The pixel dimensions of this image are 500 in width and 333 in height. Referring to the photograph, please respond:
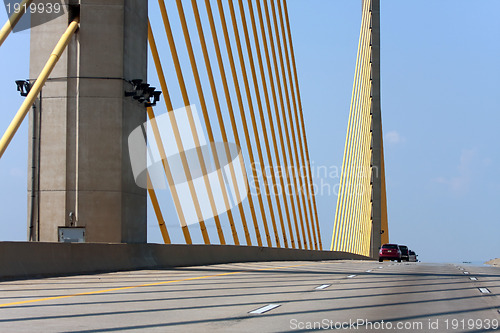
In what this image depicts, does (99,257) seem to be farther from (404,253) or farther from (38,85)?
(404,253)

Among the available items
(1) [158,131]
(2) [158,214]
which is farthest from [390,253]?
(2) [158,214]

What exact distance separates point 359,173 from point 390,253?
28.2 feet

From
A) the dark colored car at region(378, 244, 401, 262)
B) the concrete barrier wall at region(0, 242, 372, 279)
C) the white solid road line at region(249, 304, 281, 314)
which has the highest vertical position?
the dark colored car at region(378, 244, 401, 262)

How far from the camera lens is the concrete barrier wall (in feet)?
52.0

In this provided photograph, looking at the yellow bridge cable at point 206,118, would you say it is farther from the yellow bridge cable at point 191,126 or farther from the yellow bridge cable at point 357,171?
the yellow bridge cable at point 357,171

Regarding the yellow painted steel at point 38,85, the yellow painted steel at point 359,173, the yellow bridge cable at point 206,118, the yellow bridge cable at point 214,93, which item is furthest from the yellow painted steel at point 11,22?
the yellow painted steel at point 359,173

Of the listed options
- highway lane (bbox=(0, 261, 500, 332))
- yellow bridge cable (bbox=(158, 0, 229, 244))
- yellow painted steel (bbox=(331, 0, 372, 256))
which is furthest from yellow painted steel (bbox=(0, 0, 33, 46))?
yellow painted steel (bbox=(331, 0, 372, 256))

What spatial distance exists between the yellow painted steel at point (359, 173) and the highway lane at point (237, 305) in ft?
119

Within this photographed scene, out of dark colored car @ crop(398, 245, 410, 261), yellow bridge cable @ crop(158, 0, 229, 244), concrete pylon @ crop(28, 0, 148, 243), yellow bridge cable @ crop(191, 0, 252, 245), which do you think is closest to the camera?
concrete pylon @ crop(28, 0, 148, 243)

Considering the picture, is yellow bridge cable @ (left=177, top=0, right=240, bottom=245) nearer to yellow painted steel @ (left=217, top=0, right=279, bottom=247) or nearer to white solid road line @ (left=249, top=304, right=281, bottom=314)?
yellow painted steel @ (left=217, top=0, right=279, bottom=247)

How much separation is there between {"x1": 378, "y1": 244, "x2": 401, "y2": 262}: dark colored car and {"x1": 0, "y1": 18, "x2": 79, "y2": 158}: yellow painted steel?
36140 mm

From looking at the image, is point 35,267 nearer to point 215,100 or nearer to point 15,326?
point 15,326

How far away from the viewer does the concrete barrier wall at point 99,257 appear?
1584 centimetres

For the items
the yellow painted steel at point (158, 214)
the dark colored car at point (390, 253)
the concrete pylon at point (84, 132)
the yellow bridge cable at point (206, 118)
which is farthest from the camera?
the dark colored car at point (390, 253)
